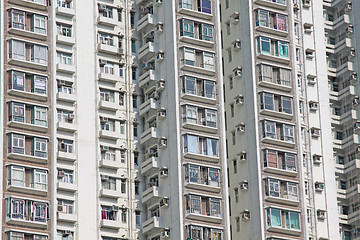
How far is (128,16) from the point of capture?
→ 95688 mm

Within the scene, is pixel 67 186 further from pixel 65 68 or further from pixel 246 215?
pixel 246 215

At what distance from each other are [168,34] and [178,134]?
346 inches

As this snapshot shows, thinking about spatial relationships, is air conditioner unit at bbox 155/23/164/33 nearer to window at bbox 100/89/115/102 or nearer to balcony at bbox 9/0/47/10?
window at bbox 100/89/115/102

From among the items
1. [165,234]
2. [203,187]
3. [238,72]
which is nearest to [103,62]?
[238,72]

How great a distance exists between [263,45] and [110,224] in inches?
770

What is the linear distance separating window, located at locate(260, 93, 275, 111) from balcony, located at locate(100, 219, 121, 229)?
49.2 feet

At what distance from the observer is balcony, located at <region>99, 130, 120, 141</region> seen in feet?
294

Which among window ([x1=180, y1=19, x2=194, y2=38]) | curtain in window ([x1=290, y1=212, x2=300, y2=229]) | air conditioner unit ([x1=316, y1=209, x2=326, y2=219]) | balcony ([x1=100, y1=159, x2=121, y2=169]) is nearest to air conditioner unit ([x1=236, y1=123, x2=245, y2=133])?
curtain in window ([x1=290, y1=212, x2=300, y2=229])

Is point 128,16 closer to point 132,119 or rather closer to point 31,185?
point 132,119

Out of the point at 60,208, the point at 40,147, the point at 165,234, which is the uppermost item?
the point at 40,147

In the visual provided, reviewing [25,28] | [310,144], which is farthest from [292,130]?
[25,28]

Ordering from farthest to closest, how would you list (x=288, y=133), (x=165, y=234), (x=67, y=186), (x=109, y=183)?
(x=288, y=133)
(x=109, y=183)
(x=165, y=234)
(x=67, y=186)

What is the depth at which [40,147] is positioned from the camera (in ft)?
282

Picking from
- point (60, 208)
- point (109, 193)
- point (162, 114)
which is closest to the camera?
point (60, 208)
